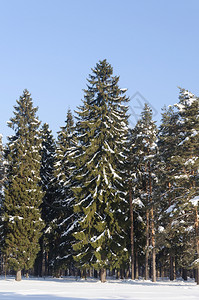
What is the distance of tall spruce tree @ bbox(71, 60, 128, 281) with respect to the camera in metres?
28.2

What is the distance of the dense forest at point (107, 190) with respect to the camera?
2691cm

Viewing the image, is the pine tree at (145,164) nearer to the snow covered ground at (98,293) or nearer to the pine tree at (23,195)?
the pine tree at (23,195)

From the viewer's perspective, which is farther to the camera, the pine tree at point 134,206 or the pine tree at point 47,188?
the pine tree at point 47,188

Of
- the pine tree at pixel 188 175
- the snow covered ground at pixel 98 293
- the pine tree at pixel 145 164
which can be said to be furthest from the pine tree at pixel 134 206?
the snow covered ground at pixel 98 293

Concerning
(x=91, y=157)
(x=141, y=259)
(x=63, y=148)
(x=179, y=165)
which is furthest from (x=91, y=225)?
(x=63, y=148)

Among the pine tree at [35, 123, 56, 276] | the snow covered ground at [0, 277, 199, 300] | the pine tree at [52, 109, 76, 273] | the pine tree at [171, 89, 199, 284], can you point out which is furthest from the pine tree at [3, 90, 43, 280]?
the pine tree at [171, 89, 199, 284]

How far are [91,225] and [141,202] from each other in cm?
799

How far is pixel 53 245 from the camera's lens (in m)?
40.0

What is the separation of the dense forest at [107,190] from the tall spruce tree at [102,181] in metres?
0.09

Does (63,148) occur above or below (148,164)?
above

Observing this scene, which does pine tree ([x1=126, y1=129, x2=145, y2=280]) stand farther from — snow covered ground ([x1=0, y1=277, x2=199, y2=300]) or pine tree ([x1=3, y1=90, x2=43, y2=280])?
snow covered ground ([x1=0, y1=277, x2=199, y2=300])

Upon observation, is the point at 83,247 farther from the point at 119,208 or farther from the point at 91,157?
the point at 91,157

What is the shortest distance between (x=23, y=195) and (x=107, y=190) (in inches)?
342

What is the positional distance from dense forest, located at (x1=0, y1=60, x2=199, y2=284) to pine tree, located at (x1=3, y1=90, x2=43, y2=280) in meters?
0.10
